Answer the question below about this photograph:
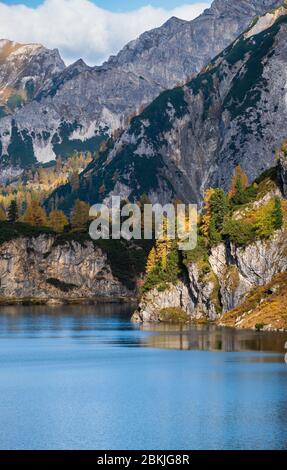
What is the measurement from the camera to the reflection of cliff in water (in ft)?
473

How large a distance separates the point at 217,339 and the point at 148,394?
57.6 metres

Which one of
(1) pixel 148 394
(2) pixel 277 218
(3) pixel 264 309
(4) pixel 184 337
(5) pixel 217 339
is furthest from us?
(2) pixel 277 218

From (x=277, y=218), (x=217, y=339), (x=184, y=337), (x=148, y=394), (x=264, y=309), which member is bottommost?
(x=148, y=394)

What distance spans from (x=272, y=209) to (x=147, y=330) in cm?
3719

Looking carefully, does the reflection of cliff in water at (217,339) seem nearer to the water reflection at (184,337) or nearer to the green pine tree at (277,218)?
the water reflection at (184,337)

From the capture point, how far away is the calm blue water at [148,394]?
3167 inches

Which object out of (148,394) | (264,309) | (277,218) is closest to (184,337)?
(264,309)

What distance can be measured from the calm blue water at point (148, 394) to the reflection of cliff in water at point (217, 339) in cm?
20

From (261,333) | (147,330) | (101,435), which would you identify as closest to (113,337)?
(147,330)

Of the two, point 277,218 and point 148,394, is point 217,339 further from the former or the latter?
point 148,394

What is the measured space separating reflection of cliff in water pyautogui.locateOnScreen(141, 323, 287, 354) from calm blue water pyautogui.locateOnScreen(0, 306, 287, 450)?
200 mm

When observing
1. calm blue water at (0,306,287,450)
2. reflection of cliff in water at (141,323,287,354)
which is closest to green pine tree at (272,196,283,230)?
reflection of cliff in water at (141,323,287,354)

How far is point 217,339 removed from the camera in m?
159
